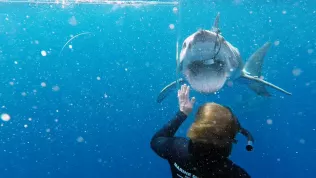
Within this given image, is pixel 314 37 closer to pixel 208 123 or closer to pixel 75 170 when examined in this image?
pixel 75 170

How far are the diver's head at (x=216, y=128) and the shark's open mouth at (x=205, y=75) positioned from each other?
2.76 meters

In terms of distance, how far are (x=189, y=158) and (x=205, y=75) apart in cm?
277

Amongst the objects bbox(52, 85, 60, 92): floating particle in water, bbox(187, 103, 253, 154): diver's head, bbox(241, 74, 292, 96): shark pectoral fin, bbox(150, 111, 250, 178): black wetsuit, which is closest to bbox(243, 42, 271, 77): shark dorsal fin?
bbox(241, 74, 292, 96): shark pectoral fin

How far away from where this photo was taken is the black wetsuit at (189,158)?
2.18 meters

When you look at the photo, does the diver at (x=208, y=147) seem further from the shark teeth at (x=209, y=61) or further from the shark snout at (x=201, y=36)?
the shark teeth at (x=209, y=61)

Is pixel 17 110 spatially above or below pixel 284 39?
above

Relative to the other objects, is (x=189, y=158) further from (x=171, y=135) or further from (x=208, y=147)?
(x=171, y=135)

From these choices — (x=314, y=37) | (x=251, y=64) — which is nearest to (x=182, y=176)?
(x=251, y=64)

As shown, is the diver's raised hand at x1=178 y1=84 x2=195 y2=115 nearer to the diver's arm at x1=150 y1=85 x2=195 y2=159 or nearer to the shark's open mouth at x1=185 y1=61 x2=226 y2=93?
the diver's arm at x1=150 y1=85 x2=195 y2=159

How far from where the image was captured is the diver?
206 centimetres

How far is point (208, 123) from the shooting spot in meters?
2.08

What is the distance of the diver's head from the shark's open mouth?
276 cm

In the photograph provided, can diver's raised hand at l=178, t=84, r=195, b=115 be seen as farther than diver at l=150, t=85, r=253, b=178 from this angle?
Yes

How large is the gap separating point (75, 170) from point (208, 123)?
26986mm
